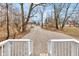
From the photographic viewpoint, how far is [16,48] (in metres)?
2.41

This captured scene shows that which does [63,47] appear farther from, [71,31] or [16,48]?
[16,48]

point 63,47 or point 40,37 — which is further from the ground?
point 40,37

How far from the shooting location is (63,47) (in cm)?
238

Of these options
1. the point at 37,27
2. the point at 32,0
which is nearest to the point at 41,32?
the point at 37,27

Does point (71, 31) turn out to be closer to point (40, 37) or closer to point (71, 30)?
point (71, 30)

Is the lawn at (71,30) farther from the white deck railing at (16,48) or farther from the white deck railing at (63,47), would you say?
the white deck railing at (16,48)

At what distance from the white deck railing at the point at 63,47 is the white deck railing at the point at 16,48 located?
0.89 ft

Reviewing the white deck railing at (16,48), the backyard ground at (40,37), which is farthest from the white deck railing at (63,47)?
the white deck railing at (16,48)

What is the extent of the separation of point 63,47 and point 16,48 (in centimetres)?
60

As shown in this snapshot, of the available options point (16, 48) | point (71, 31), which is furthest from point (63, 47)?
point (16, 48)

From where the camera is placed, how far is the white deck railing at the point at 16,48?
240cm

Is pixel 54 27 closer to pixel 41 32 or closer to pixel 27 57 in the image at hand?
pixel 41 32

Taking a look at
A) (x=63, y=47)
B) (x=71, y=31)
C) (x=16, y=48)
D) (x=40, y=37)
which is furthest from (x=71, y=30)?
(x=16, y=48)

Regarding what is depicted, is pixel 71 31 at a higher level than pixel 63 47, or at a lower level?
higher
